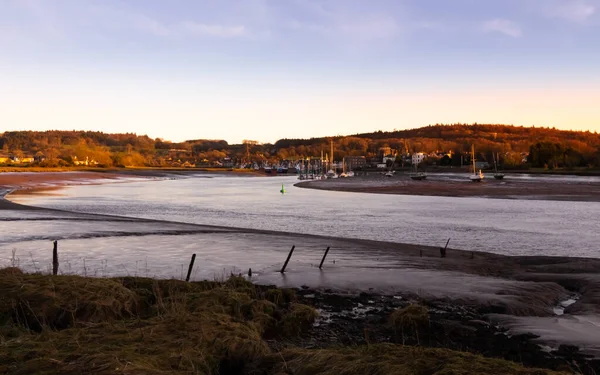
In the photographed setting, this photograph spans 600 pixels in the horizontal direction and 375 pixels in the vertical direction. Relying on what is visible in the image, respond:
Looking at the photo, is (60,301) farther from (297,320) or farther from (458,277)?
(458,277)

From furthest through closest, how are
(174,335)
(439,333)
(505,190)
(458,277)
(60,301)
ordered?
(505,190) < (458,277) < (439,333) < (60,301) < (174,335)

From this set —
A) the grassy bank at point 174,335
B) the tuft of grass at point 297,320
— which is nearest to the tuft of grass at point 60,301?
the grassy bank at point 174,335

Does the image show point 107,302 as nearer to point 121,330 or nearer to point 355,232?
point 121,330

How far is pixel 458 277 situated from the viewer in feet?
52.5

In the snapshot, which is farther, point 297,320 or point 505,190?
point 505,190

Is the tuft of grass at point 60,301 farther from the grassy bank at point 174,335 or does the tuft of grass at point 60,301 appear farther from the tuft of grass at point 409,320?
the tuft of grass at point 409,320

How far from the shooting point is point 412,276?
16031mm

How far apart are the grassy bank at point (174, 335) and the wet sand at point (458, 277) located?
2.69 meters

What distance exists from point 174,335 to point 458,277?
34.8 ft

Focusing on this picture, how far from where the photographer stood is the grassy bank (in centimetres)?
620

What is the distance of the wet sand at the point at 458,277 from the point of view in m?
11.5

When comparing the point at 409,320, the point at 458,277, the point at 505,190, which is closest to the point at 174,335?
the point at 409,320

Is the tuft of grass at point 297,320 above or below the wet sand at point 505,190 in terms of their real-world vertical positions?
above

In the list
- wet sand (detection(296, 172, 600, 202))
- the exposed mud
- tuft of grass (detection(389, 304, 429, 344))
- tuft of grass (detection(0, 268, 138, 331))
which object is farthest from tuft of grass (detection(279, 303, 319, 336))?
wet sand (detection(296, 172, 600, 202))
